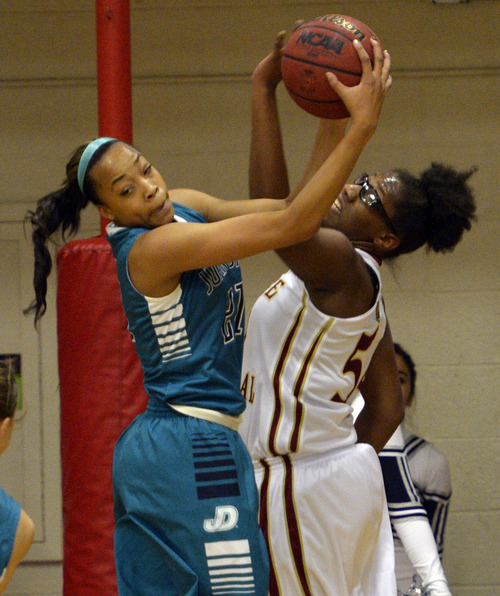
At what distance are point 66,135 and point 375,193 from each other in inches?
89.7

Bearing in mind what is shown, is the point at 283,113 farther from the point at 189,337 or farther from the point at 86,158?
the point at 189,337

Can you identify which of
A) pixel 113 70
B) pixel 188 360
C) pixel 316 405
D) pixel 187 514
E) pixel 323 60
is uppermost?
pixel 113 70

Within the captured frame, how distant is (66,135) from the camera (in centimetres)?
426

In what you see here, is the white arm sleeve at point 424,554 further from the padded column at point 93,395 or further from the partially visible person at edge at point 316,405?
the padded column at point 93,395

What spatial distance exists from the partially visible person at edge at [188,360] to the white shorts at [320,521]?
1.41ft

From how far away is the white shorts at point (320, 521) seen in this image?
7.38ft

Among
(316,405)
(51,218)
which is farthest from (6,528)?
(316,405)

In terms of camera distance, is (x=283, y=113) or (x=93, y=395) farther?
(x=283, y=113)

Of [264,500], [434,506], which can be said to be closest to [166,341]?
[264,500]

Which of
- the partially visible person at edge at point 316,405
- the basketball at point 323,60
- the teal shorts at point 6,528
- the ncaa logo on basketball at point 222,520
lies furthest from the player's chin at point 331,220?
the teal shorts at point 6,528

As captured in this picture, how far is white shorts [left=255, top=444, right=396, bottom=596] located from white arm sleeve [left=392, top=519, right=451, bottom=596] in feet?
0.52

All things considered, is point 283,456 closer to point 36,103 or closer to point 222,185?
point 222,185

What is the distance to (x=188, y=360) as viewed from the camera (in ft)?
6.07

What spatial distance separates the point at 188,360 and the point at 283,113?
2634 millimetres
